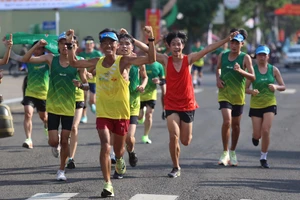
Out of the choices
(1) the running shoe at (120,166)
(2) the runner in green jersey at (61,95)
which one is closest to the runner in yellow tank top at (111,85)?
(1) the running shoe at (120,166)

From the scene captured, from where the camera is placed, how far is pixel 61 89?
11172 mm

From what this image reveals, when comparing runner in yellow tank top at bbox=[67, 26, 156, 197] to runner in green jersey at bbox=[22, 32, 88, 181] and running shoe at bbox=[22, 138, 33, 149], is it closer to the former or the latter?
runner in green jersey at bbox=[22, 32, 88, 181]

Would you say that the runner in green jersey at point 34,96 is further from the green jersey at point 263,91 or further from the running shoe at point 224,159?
the green jersey at point 263,91

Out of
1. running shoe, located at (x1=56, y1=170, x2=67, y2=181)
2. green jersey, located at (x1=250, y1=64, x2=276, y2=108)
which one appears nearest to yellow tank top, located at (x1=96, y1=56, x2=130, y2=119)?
running shoe, located at (x1=56, y1=170, x2=67, y2=181)

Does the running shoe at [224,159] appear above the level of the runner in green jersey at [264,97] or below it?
below

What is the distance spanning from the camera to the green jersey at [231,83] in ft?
40.2

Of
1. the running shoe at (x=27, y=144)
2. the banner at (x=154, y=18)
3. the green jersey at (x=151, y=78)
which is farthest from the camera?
the banner at (x=154, y=18)

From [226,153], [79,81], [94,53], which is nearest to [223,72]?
[226,153]

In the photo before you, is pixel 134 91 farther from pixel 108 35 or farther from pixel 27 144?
pixel 27 144

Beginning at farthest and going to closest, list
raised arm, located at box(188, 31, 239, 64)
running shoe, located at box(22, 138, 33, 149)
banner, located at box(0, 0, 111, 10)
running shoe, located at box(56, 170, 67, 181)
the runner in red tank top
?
1. banner, located at box(0, 0, 111, 10)
2. running shoe, located at box(22, 138, 33, 149)
3. the runner in red tank top
4. running shoe, located at box(56, 170, 67, 181)
5. raised arm, located at box(188, 31, 239, 64)

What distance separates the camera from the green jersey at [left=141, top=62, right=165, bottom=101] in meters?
15.0

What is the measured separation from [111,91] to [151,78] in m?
5.38

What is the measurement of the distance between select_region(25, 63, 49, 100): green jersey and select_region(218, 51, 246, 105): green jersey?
3.86 metres

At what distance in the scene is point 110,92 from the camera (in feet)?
32.6
